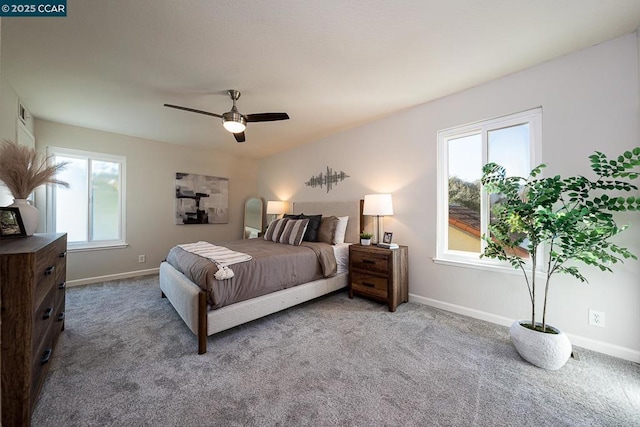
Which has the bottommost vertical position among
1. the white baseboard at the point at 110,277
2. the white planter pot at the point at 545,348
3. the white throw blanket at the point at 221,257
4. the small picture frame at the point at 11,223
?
the white baseboard at the point at 110,277

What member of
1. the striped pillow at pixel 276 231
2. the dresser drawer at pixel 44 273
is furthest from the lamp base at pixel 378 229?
the dresser drawer at pixel 44 273

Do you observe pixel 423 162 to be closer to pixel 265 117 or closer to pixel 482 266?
pixel 482 266

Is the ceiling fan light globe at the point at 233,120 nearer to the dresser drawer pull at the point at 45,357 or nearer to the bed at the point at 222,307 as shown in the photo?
the bed at the point at 222,307

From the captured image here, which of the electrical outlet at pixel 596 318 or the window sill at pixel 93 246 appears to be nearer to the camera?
the electrical outlet at pixel 596 318

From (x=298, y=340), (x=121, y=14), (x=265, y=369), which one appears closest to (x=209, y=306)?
(x=265, y=369)

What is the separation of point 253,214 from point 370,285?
345 centimetres

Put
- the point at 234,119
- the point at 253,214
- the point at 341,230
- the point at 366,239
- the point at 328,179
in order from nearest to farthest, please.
Result: the point at 234,119, the point at 366,239, the point at 341,230, the point at 328,179, the point at 253,214

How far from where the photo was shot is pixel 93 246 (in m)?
3.67

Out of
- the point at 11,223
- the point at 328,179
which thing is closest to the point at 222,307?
the point at 11,223

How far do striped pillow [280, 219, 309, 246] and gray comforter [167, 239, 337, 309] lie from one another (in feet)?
0.54

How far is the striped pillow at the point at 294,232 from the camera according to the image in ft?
10.4

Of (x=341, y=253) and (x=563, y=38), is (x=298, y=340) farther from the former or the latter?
(x=563, y=38)

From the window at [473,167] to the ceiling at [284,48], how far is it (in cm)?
51

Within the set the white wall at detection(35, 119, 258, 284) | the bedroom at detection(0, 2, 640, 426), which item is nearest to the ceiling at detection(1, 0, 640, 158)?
the bedroom at detection(0, 2, 640, 426)
